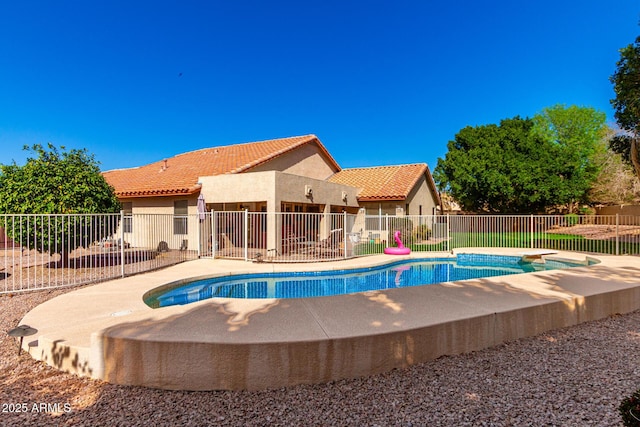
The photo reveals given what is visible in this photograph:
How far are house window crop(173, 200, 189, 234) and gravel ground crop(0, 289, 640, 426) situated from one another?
1181 cm

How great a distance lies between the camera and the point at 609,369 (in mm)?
4273

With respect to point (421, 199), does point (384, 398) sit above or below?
below

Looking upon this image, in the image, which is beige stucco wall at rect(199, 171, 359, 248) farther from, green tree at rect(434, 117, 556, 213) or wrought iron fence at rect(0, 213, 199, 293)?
green tree at rect(434, 117, 556, 213)

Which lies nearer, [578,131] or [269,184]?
[269,184]

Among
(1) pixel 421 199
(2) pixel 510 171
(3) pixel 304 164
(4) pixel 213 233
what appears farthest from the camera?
(2) pixel 510 171

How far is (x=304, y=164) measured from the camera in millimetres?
21594

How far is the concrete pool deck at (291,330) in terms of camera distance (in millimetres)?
3779

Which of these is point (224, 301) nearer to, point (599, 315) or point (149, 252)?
point (599, 315)

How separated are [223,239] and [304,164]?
28.6 ft

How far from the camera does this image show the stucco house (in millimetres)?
15242

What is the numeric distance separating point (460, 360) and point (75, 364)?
517 centimetres

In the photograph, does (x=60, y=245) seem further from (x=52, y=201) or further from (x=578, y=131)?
(x=578, y=131)

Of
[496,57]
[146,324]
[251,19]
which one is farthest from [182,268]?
[496,57]

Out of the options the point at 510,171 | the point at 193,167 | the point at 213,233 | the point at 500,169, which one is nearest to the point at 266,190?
the point at 213,233
